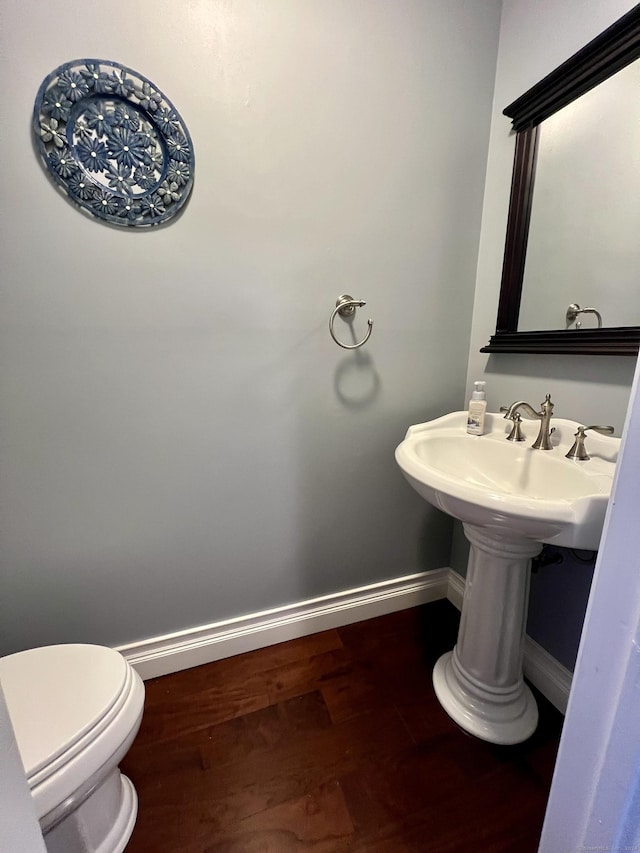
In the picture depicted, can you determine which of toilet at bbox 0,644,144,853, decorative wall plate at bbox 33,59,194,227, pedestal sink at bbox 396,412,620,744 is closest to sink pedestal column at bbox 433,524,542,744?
pedestal sink at bbox 396,412,620,744

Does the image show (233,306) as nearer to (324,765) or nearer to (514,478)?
(514,478)

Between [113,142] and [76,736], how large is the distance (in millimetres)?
1236

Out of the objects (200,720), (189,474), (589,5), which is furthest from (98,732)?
(589,5)

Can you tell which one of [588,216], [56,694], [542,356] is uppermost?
[588,216]

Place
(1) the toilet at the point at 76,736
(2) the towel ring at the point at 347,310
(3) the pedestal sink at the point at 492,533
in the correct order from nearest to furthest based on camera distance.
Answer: (1) the toilet at the point at 76,736 → (3) the pedestal sink at the point at 492,533 → (2) the towel ring at the point at 347,310

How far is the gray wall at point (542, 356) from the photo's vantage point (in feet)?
2.70

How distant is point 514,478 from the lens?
3.07 feet

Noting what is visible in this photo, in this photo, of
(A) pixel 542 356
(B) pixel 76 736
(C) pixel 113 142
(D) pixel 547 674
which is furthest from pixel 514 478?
(C) pixel 113 142

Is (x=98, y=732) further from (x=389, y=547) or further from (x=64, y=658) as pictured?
(x=389, y=547)

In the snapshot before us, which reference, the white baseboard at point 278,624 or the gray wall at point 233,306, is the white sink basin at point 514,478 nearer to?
the gray wall at point 233,306

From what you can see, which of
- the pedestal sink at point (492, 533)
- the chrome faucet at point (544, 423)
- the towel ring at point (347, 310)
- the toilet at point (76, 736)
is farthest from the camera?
the towel ring at point (347, 310)

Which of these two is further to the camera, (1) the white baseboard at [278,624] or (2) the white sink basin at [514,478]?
(1) the white baseboard at [278,624]

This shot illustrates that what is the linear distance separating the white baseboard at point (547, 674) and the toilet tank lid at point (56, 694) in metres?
1.16

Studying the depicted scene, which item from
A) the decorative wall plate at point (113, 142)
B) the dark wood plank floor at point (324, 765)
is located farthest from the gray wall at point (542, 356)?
the decorative wall plate at point (113, 142)
